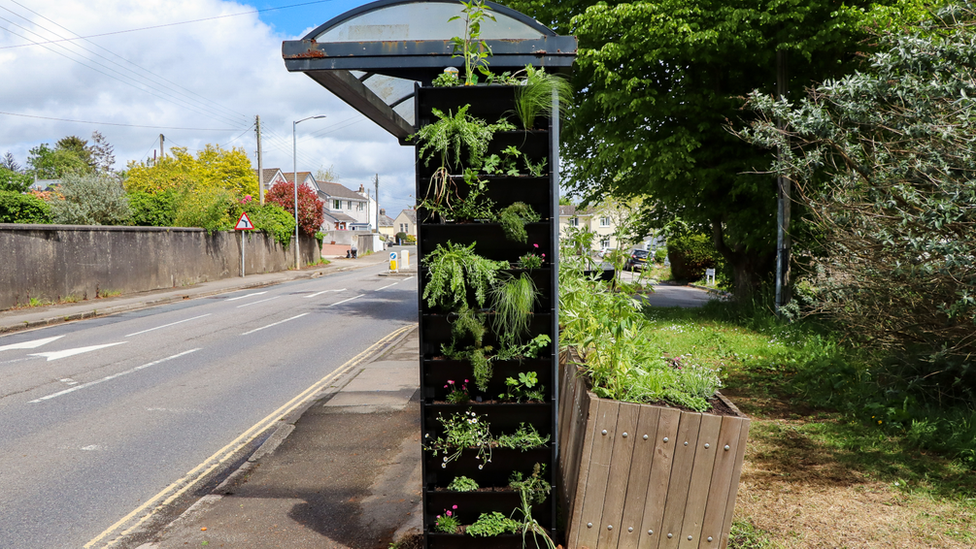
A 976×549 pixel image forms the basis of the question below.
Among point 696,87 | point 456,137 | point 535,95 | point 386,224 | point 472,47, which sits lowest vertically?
point 386,224

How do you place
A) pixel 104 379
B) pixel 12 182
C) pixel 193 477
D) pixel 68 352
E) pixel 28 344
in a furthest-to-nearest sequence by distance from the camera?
pixel 12 182 → pixel 28 344 → pixel 68 352 → pixel 104 379 → pixel 193 477

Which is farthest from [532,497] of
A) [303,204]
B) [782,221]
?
[303,204]

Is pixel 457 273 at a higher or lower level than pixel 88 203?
higher

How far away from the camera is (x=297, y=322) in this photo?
14305 millimetres

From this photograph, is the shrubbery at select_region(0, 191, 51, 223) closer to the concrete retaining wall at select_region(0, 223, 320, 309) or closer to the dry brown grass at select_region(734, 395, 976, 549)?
the concrete retaining wall at select_region(0, 223, 320, 309)

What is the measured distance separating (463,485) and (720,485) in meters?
1.33

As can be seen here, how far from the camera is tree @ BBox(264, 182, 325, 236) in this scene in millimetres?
38156

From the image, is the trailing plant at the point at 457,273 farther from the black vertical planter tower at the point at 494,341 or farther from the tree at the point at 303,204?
the tree at the point at 303,204

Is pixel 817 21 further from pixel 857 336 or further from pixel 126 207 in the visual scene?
pixel 126 207

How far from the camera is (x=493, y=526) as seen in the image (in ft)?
10.9

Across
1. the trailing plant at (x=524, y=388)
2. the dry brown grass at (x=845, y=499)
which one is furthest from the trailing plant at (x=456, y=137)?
the dry brown grass at (x=845, y=499)

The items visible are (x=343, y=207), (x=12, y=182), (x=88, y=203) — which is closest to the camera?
(x=88, y=203)

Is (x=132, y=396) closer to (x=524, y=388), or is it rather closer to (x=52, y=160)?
(x=524, y=388)

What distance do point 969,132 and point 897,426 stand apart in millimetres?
2592
